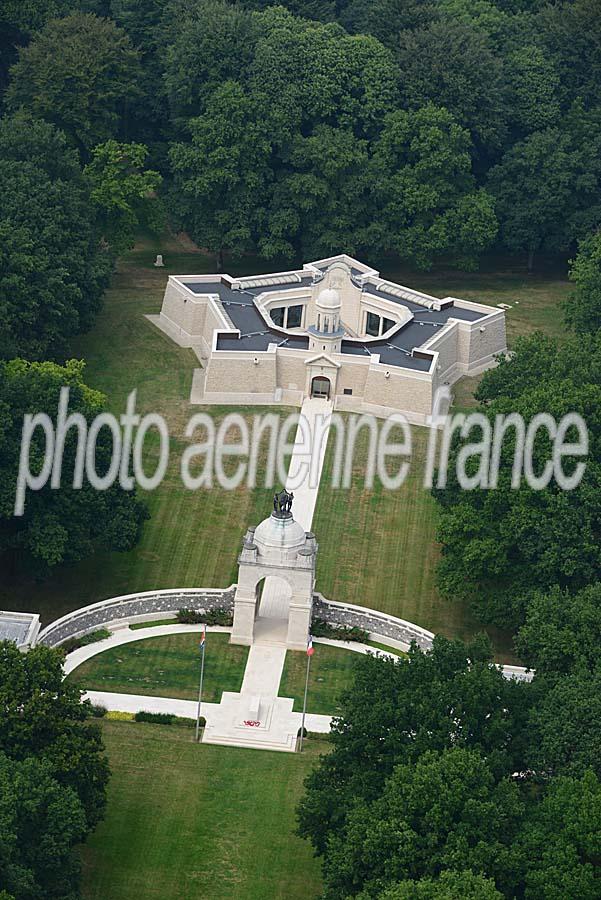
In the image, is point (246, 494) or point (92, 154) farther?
point (92, 154)

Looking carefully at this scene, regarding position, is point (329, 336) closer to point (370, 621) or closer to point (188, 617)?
point (370, 621)

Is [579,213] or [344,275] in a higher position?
[579,213]

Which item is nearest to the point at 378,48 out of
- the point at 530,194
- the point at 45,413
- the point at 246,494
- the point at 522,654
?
the point at 530,194

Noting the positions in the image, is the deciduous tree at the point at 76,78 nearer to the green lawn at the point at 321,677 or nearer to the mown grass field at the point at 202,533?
the mown grass field at the point at 202,533

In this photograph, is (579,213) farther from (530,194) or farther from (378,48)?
(378,48)

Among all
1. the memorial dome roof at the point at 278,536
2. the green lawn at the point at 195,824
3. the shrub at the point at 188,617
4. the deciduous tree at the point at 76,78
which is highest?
the deciduous tree at the point at 76,78

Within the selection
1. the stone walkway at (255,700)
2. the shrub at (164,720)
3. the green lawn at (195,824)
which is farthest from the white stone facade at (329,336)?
the green lawn at (195,824)

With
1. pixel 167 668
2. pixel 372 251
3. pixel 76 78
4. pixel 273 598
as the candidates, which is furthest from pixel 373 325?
pixel 167 668
